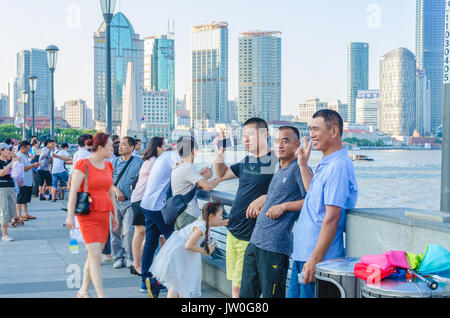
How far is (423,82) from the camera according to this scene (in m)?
176

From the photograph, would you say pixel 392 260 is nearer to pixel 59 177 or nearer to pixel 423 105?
pixel 59 177

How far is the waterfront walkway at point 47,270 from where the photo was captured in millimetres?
6285

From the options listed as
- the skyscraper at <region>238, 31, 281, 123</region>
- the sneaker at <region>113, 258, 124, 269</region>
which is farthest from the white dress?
the skyscraper at <region>238, 31, 281, 123</region>

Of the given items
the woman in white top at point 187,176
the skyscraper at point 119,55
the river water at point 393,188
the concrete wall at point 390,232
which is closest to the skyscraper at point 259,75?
the skyscraper at point 119,55

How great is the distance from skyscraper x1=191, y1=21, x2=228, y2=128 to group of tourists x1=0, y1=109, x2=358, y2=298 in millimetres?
163774

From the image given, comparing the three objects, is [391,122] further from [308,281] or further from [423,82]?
[308,281]

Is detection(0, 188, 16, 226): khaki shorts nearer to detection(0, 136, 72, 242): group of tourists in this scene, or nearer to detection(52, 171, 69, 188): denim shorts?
detection(0, 136, 72, 242): group of tourists

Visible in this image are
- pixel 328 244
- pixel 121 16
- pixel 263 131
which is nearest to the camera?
pixel 328 244

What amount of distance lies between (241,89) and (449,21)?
6824 inches

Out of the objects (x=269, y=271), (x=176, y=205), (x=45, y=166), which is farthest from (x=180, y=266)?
(x=45, y=166)

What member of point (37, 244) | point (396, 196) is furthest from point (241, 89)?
point (37, 244)

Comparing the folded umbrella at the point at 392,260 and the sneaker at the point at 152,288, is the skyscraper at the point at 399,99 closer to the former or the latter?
the sneaker at the point at 152,288

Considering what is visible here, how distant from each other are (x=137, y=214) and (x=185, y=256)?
191 centimetres

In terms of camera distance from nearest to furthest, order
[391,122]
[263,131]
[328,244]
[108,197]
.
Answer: [328,244]
[263,131]
[108,197]
[391,122]
